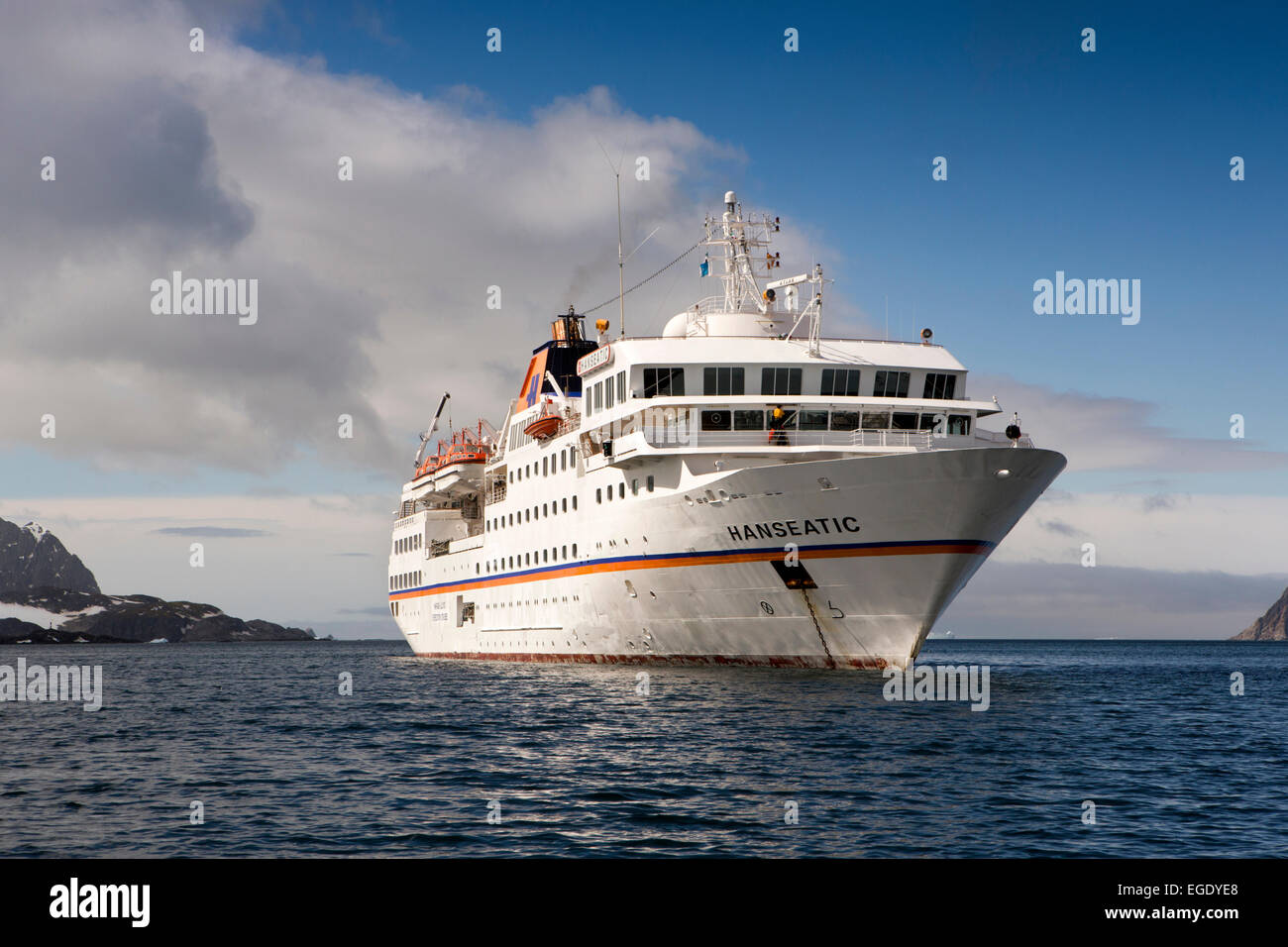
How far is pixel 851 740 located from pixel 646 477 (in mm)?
20234

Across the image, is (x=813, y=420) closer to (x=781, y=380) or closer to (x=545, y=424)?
(x=781, y=380)

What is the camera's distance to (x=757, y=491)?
36688 millimetres

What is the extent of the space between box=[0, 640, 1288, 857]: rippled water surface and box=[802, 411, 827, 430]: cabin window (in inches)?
368

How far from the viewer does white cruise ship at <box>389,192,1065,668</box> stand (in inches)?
1382

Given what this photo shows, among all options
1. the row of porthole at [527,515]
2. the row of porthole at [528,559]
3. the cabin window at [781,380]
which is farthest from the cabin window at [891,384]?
the row of porthole at [528,559]

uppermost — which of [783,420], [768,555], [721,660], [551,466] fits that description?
[783,420]

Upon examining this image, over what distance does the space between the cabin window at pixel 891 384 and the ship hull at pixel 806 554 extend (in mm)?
6466

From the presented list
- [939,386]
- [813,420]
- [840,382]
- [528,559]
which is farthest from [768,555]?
[528,559]

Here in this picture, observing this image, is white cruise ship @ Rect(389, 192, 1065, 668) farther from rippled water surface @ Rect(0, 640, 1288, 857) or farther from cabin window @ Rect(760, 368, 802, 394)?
rippled water surface @ Rect(0, 640, 1288, 857)

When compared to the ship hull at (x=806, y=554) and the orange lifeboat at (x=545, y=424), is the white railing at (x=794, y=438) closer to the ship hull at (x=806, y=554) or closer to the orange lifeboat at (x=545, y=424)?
the ship hull at (x=806, y=554)

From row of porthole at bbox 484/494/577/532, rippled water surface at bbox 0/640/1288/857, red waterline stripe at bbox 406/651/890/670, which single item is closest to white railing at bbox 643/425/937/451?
red waterline stripe at bbox 406/651/890/670

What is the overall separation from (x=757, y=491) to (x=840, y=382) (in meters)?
7.18
